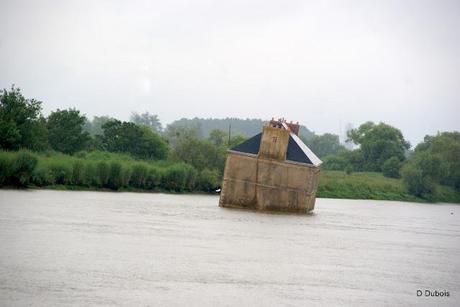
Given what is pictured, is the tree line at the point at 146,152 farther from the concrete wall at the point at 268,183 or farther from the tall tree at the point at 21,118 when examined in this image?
the concrete wall at the point at 268,183

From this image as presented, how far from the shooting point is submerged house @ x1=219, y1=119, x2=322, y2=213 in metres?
49.4

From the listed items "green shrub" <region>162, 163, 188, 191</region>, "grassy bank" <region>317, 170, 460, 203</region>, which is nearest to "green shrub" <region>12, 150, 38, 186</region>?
"green shrub" <region>162, 163, 188, 191</region>

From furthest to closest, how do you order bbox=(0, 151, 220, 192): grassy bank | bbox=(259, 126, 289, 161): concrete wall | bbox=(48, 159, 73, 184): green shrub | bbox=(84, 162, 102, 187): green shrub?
bbox=(84, 162, 102, 187): green shrub → bbox=(48, 159, 73, 184): green shrub → bbox=(0, 151, 220, 192): grassy bank → bbox=(259, 126, 289, 161): concrete wall

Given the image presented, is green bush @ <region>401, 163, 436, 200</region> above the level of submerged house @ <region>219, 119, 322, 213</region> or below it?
above

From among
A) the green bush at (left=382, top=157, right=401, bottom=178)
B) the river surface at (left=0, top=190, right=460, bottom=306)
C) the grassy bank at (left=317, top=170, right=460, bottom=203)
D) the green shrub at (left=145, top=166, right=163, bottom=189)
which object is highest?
the green bush at (left=382, top=157, right=401, bottom=178)

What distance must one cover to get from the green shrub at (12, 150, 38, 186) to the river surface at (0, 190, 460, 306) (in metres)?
7.24

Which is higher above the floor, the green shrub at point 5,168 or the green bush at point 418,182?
the green bush at point 418,182

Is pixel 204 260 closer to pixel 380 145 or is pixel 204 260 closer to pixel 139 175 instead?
pixel 139 175

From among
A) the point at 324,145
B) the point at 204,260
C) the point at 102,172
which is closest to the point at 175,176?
the point at 102,172

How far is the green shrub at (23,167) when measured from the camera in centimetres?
5116

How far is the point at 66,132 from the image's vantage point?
7462 centimetres

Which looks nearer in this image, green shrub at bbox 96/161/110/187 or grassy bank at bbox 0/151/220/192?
grassy bank at bbox 0/151/220/192

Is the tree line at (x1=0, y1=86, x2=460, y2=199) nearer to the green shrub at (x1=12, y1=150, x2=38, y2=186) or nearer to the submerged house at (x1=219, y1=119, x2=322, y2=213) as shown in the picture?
the green shrub at (x1=12, y1=150, x2=38, y2=186)

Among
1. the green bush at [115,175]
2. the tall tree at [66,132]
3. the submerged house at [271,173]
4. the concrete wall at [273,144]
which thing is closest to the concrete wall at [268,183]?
the submerged house at [271,173]
